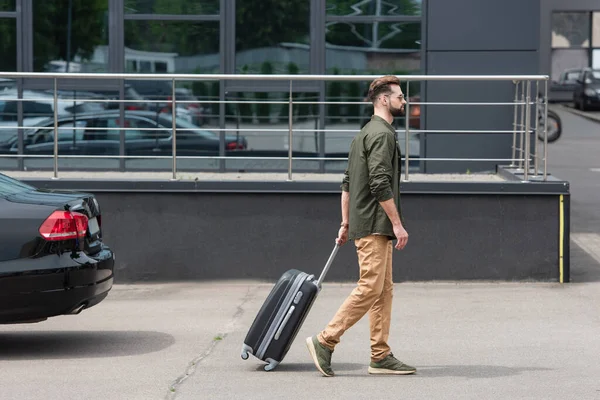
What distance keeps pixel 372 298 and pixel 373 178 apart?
776mm

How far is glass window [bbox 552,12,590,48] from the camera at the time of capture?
50.7m

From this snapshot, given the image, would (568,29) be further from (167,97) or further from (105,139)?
(105,139)

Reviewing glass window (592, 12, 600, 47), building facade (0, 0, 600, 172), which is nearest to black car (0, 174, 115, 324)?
building facade (0, 0, 600, 172)

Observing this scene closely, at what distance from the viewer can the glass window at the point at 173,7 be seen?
1353cm

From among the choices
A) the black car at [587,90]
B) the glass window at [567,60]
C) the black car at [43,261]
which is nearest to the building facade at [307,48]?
the black car at [43,261]

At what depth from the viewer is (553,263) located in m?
11.3

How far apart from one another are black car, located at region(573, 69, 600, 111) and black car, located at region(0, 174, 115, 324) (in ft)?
116

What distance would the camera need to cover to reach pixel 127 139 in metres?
13.4

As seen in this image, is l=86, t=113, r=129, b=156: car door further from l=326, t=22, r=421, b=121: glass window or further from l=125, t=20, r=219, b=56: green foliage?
l=326, t=22, r=421, b=121: glass window

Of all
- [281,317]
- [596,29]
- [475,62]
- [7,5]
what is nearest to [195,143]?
[7,5]

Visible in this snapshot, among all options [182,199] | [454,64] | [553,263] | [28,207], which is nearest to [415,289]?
[553,263]

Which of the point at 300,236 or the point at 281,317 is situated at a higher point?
the point at 300,236

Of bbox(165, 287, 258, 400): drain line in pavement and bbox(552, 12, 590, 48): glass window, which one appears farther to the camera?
bbox(552, 12, 590, 48): glass window

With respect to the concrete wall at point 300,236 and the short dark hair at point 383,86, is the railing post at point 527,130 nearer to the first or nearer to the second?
the concrete wall at point 300,236
